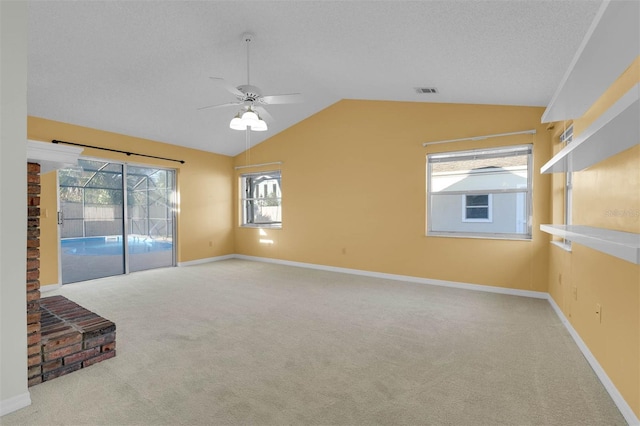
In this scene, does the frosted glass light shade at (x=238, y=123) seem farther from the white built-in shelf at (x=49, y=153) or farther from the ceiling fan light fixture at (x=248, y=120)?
the white built-in shelf at (x=49, y=153)

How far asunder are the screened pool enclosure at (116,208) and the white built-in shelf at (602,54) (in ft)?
20.1

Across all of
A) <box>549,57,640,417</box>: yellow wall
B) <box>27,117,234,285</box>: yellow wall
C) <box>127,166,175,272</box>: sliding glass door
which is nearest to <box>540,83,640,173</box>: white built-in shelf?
<box>549,57,640,417</box>: yellow wall

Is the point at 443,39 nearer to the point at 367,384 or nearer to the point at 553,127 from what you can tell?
the point at 553,127

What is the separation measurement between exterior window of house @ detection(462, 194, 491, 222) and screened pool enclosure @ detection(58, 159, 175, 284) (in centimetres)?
564

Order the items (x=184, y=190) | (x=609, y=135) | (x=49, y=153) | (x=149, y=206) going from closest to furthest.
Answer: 1. (x=609, y=135)
2. (x=49, y=153)
3. (x=184, y=190)
4. (x=149, y=206)

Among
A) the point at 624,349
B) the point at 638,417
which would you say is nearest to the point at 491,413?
the point at 638,417

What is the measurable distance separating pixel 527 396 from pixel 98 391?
2.82 m

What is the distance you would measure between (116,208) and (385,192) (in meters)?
4.92

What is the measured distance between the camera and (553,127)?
3938 mm

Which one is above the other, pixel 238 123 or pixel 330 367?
pixel 238 123

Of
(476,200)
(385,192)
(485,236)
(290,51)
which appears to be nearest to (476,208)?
(476,200)

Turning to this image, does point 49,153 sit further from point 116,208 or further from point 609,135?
point 116,208

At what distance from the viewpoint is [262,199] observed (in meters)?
7.25

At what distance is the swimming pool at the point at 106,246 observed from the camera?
801 centimetres
